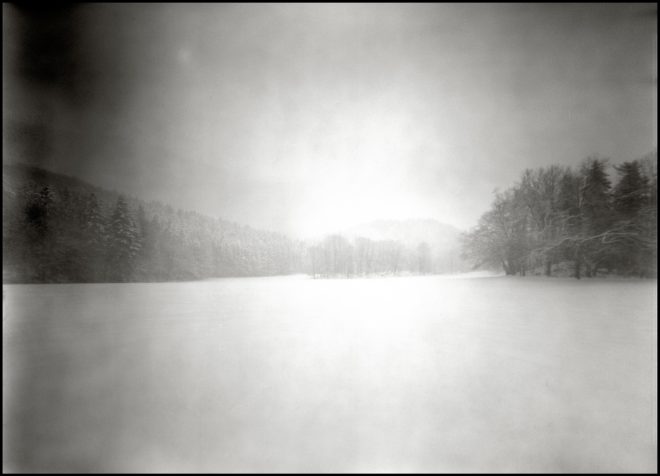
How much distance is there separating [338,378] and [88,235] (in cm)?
199

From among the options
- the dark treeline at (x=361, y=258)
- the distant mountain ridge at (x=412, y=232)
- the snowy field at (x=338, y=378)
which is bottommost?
the snowy field at (x=338, y=378)

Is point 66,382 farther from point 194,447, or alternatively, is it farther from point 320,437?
point 320,437

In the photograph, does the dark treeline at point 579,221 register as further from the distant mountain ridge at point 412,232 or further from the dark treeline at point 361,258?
the dark treeline at point 361,258

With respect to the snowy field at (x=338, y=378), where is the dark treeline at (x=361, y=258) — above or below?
above

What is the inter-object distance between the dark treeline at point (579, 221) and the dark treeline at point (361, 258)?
0.47 meters

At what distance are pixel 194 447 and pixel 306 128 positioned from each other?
2066mm

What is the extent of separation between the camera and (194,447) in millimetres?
1334

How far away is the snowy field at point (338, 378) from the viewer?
1298mm

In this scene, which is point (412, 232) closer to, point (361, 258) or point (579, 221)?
point (361, 258)

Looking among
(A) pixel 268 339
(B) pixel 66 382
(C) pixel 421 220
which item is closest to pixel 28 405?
(B) pixel 66 382

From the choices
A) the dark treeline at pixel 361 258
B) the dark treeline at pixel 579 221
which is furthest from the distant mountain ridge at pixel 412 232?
the dark treeline at pixel 579 221

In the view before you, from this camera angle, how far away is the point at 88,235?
5.76 ft

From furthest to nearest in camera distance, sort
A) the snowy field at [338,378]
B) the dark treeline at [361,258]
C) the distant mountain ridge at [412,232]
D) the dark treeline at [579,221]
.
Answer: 1. the dark treeline at [361,258]
2. the distant mountain ridge at [412,232]
3. the dark treeline at [579,221]
4. the snowy field at [338,378]

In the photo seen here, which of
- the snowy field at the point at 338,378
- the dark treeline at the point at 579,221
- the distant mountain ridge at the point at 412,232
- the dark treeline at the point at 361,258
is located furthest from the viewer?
the dark treeline at the point at 361,258
